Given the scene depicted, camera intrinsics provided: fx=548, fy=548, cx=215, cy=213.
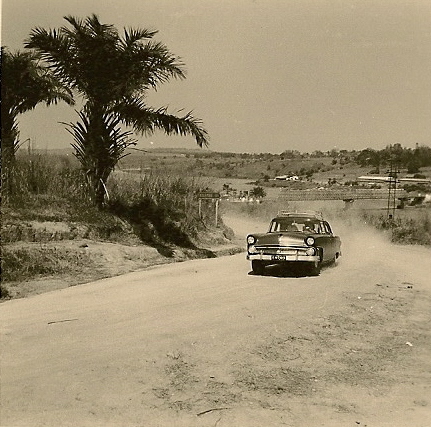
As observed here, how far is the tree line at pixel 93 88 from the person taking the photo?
348 inches

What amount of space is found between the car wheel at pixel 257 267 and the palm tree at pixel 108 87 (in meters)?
2.08

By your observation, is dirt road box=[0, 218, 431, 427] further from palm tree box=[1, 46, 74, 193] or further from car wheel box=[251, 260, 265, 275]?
palm tree box=[1, 46, 74, 193]

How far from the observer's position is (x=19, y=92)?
29.9ft

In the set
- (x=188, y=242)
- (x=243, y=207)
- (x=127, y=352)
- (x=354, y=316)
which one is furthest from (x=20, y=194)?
(x=354, y=316)

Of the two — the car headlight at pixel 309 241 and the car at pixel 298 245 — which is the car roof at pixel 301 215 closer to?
the car at pixel 298 245

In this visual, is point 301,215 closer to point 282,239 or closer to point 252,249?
point 282,239

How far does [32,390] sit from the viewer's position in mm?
4352

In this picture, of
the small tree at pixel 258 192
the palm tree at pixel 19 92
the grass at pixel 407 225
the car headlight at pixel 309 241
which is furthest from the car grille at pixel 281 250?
the palm tree at pixel 19 92

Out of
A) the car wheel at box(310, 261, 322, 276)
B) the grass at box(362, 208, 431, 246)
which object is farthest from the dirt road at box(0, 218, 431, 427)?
the grass at box(362, 208, 431, 246)

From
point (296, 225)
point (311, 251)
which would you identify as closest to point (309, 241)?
point (311, 251)

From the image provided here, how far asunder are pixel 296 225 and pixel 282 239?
0.78 m

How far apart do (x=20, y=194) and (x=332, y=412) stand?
694 centimetres

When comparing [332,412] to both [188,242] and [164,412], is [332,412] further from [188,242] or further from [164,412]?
[188,242]

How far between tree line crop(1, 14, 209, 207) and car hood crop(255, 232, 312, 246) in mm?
1925
